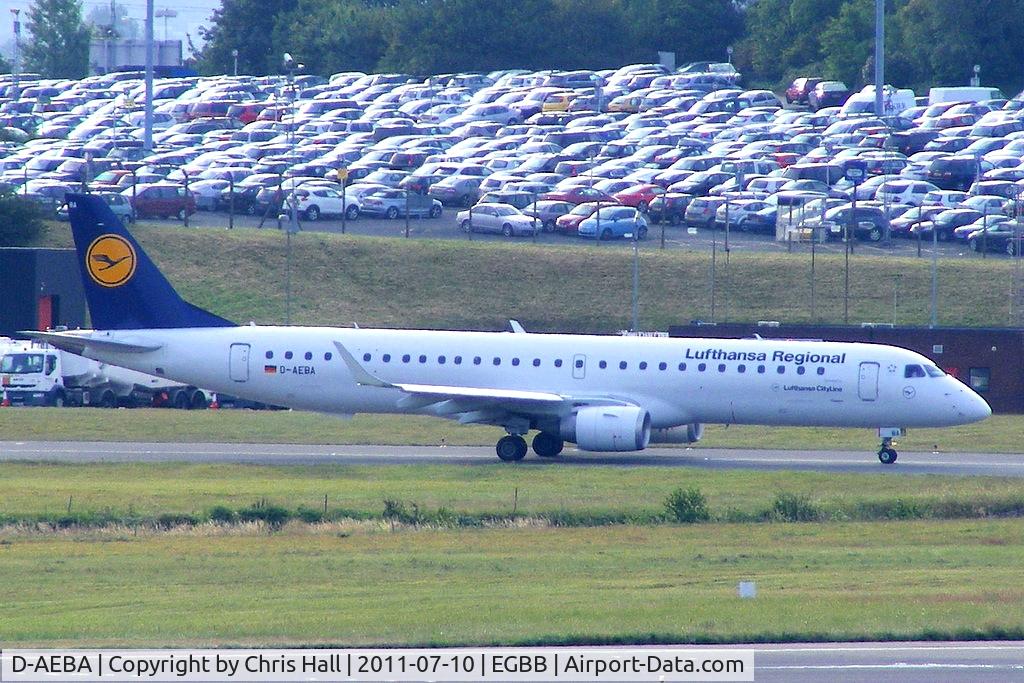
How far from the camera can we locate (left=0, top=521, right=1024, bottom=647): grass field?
1966 centimetres

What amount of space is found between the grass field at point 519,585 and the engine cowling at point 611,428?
847 cm

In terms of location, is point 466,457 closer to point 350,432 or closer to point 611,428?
point 611,428

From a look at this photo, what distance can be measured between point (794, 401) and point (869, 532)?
1000 cm

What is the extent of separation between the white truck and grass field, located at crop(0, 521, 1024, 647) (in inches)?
971

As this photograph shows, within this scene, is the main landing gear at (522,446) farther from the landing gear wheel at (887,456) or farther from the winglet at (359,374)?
the landing gear wheel at (887,456)

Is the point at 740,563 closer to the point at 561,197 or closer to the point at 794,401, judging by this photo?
the point at 794,401

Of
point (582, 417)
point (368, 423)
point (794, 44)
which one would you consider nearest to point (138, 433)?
point (368, 423)

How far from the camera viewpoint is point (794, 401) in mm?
40250

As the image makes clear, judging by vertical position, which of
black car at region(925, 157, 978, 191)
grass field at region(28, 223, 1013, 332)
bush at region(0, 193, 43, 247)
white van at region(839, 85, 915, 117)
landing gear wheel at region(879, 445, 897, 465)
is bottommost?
landing gear wheel at region(879, 445, 897, 465)

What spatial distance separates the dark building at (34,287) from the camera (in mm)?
61031

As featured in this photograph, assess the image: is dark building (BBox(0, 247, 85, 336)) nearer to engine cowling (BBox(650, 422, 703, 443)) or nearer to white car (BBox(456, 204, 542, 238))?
white car (BBox(456, 204, 542, 238))

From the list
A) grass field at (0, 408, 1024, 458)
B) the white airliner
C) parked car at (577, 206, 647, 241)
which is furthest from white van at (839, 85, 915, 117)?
the white airliner

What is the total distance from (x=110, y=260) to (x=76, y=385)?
12.3 metres

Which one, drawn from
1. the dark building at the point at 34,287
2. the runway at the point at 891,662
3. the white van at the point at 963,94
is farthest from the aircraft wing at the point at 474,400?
the white van at the point at 963,94
